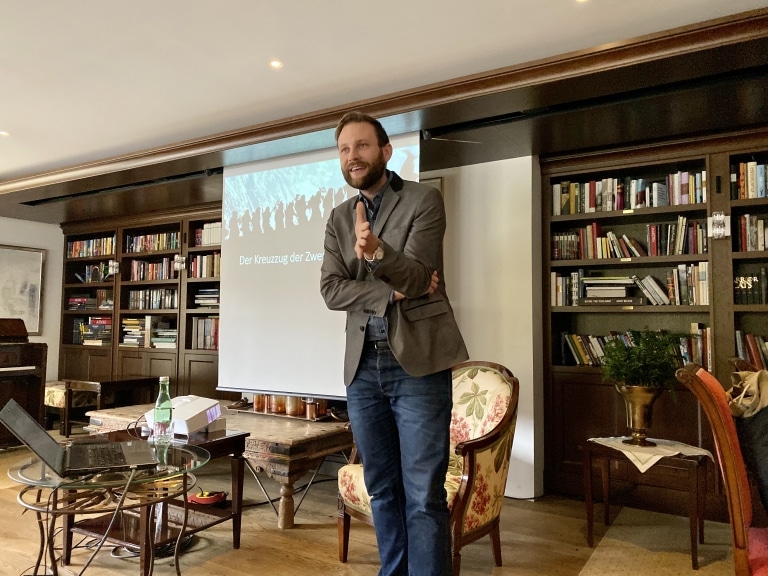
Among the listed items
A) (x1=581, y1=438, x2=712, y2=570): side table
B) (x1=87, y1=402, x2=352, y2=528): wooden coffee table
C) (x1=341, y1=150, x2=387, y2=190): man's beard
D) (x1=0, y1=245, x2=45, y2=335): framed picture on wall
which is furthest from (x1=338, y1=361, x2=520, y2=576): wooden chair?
(x1=0, y1=245, x2=45, y2=335): framed picture on wall

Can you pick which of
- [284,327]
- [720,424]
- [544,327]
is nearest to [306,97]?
[284,327]

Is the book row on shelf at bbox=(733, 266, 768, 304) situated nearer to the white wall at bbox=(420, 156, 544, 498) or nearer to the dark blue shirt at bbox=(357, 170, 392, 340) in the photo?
the white wall at bbox=(420, 156, 544, 498)

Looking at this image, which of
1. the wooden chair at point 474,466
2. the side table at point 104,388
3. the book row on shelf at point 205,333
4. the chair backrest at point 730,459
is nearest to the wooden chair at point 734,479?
the chair backrest at point 730,459

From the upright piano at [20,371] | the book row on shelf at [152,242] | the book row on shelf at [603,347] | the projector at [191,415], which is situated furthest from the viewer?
the book row on shelf at [152,242]

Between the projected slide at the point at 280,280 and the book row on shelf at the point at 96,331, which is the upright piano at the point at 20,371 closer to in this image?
the book row on shelf at the point at 96,331

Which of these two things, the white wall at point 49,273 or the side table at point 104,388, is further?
the white wall at point 49,273

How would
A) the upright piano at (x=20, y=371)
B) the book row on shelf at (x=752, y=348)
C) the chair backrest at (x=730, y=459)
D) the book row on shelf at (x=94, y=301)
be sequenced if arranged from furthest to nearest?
the book row on shelf at (x=94, y=301) < the upright piano at (x=20, y=371) < the book row on shelf at (x=752, y=348) < the chair backrest at (x=730, y=459)

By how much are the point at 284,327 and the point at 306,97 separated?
1539 mm

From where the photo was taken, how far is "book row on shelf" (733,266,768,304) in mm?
3133

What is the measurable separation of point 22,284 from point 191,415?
14.8ft

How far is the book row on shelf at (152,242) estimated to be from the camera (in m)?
5.45

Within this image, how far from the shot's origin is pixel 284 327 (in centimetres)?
387

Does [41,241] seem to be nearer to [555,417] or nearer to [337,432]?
[337,432]

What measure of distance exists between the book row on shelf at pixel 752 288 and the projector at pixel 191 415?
293cm
